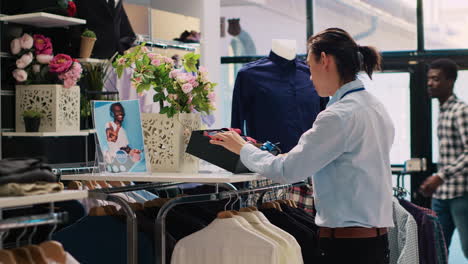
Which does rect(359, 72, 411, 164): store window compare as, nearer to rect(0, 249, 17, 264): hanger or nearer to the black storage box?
the black storage box

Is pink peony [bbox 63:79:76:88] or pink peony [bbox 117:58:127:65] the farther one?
pink peony [bbox 63:79:76:88]

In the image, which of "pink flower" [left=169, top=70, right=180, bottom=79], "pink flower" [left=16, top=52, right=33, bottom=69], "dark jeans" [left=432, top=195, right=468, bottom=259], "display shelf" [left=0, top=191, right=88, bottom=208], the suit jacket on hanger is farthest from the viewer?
"dark jeans" [left=432, top=195, right=468, bottom=259]

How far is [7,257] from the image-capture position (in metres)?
1.88

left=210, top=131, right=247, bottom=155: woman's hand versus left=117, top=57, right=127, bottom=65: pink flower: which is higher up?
left=117, top=57, right=127, bottom=65: pink flower

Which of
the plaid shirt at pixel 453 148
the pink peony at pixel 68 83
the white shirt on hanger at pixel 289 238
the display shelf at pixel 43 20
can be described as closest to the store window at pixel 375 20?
the plaid shirt at pixel 453 148

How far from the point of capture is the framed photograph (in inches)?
114

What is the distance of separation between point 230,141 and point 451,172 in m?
3.45

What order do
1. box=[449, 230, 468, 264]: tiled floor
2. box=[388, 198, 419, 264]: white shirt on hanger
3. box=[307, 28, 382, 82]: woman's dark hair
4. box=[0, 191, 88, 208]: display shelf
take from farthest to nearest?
box=[449, 230, 468, 264]: tiled floor, box=[388, 198, 419, 264]: white shirt on hanger, box=[307, 28, 382, 82]: woman's dark hair, box=[0, 191, 88, 208]: display shelf

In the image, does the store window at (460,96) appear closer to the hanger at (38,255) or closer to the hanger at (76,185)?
the hanger at (76,185)

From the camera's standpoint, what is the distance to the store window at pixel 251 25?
7.70m

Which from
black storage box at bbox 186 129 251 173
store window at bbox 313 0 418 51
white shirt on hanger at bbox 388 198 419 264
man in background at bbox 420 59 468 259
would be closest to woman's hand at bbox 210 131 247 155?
black storage box at bbox 186 129 251 173

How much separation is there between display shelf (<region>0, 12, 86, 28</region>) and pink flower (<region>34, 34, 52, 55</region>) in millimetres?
115

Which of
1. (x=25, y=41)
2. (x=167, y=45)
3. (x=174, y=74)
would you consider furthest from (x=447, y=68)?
(x=174, y=74)

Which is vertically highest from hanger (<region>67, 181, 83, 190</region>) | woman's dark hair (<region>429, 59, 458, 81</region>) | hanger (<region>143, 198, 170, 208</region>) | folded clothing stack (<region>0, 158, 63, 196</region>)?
woman's dark hair (<region>429, 59, 458, 81</region>)
